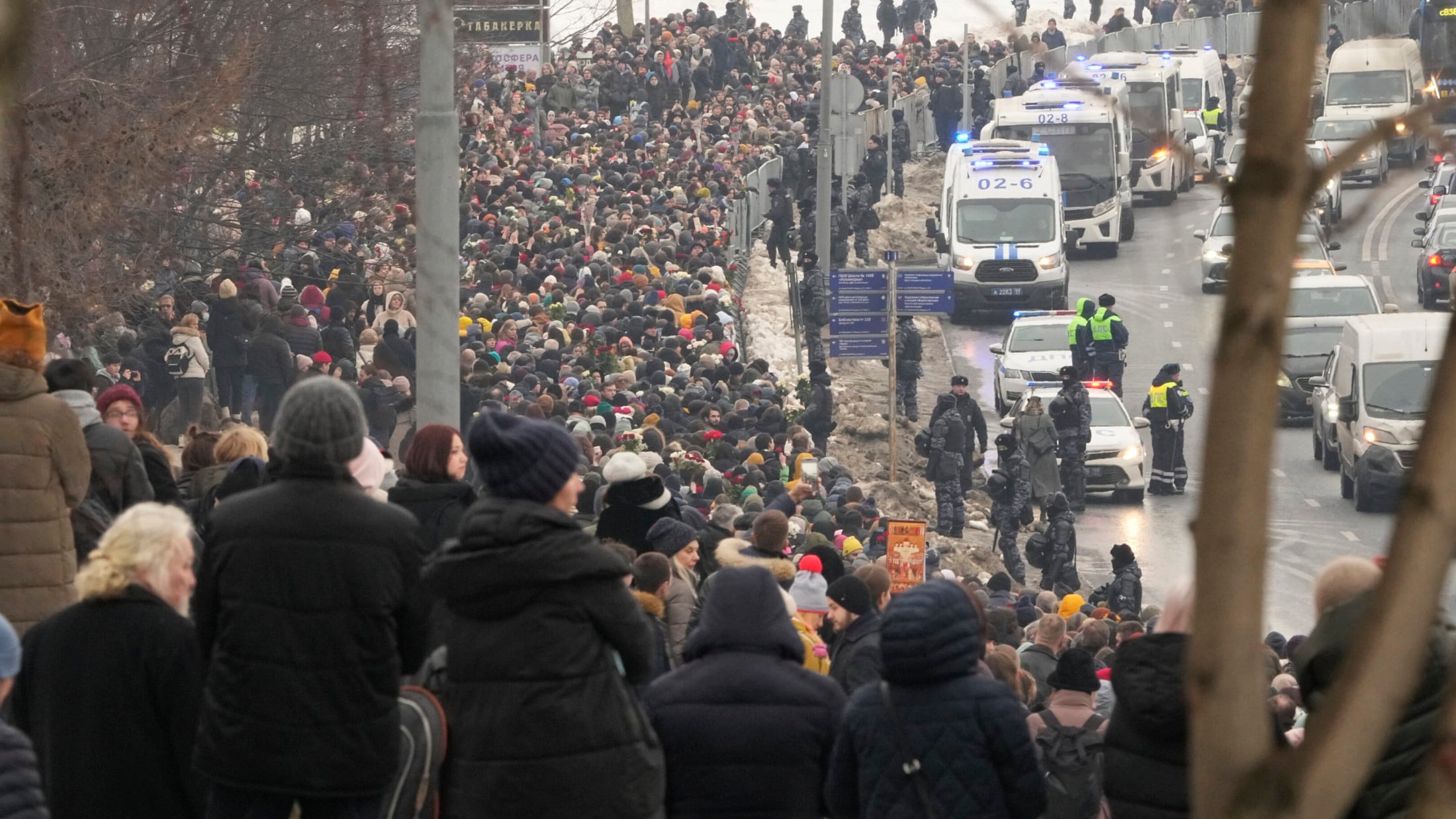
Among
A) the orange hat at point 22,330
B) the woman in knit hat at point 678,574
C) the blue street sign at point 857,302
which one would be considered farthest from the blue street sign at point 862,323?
the orange hat at point 22,330

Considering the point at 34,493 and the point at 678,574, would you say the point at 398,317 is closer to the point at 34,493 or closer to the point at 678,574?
the point at 678,574

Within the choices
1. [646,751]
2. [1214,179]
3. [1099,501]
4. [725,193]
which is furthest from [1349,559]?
[725,193]

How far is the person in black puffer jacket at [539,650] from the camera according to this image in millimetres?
4574

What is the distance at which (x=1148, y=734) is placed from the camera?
4941mm

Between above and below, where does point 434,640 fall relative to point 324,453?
below

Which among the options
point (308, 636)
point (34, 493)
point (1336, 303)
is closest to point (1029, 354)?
point (1336, 303)

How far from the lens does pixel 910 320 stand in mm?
26594

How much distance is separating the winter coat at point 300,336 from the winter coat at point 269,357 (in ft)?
1.65

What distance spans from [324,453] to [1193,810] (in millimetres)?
2955

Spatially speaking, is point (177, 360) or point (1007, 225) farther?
point (1007, 225)

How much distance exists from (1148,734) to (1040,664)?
14.8 feet

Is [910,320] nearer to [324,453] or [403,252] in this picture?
[403,252]

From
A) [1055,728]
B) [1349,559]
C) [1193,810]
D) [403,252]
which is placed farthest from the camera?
[403,252]

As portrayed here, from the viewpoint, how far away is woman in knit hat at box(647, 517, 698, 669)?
718cm
